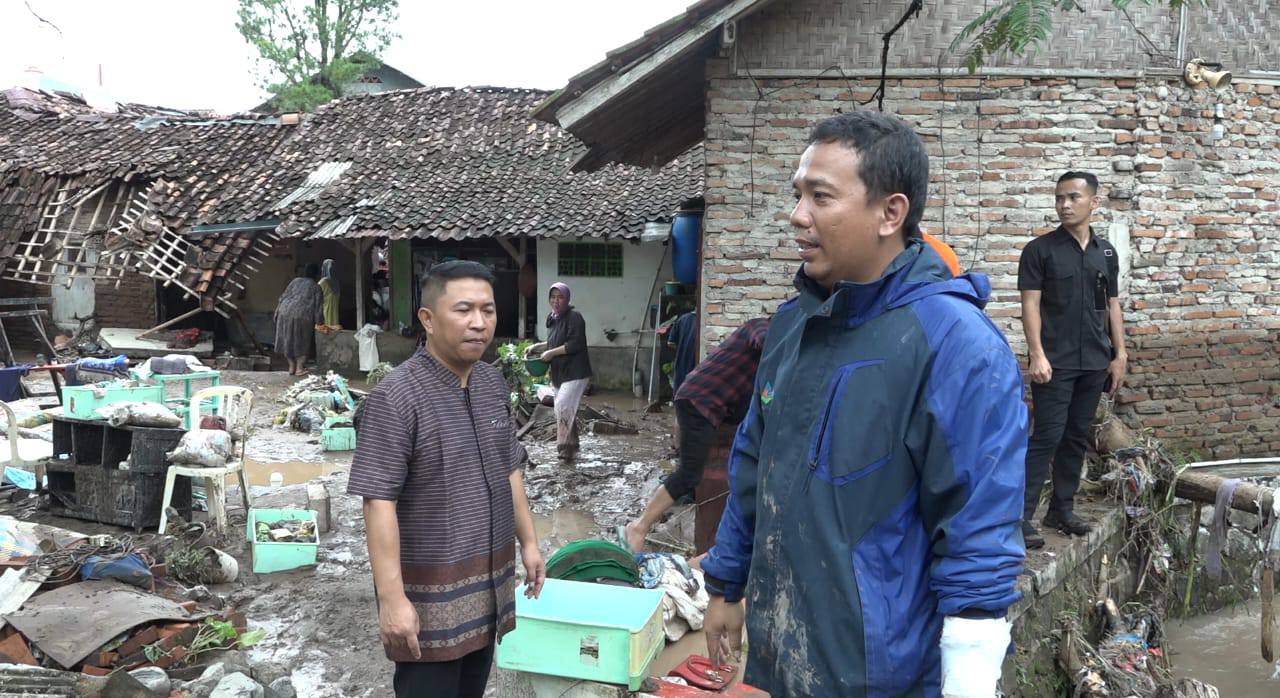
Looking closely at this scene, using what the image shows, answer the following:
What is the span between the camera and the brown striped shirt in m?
2.73

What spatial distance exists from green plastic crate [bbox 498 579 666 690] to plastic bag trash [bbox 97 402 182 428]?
391cm

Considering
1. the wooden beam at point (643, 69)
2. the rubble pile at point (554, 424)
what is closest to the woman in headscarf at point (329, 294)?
the rubble pile at point (554, 424)

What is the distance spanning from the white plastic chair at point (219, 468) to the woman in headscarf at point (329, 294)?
25.8 feet

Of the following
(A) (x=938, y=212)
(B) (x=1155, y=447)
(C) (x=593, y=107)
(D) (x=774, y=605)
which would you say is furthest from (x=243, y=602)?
(B) (x=1155, y=447)

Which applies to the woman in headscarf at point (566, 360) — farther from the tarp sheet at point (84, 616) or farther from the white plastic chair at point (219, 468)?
the tarp sheet at point (84, 616)

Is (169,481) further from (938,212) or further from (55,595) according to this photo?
(938,212)

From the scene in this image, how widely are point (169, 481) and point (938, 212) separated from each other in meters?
5.53

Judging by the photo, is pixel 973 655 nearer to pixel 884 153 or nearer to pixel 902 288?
pixel 902 288

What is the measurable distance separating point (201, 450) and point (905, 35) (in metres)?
5.45

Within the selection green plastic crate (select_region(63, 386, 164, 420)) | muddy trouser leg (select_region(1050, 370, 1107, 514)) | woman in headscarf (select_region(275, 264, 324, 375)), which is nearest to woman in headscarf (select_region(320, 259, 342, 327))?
woman in headscarf (select_region(275, 264, 324, 375))

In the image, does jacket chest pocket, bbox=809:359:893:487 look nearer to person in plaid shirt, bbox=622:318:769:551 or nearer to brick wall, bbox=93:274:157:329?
person in plaid shirt, bbox=622:318:769:551

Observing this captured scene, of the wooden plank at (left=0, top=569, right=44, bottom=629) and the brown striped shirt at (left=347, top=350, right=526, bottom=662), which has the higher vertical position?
the brown striped shirt at (left=347, top=350, right=526, bottom=662)

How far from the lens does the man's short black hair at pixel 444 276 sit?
297cm

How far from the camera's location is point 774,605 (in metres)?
2.00
